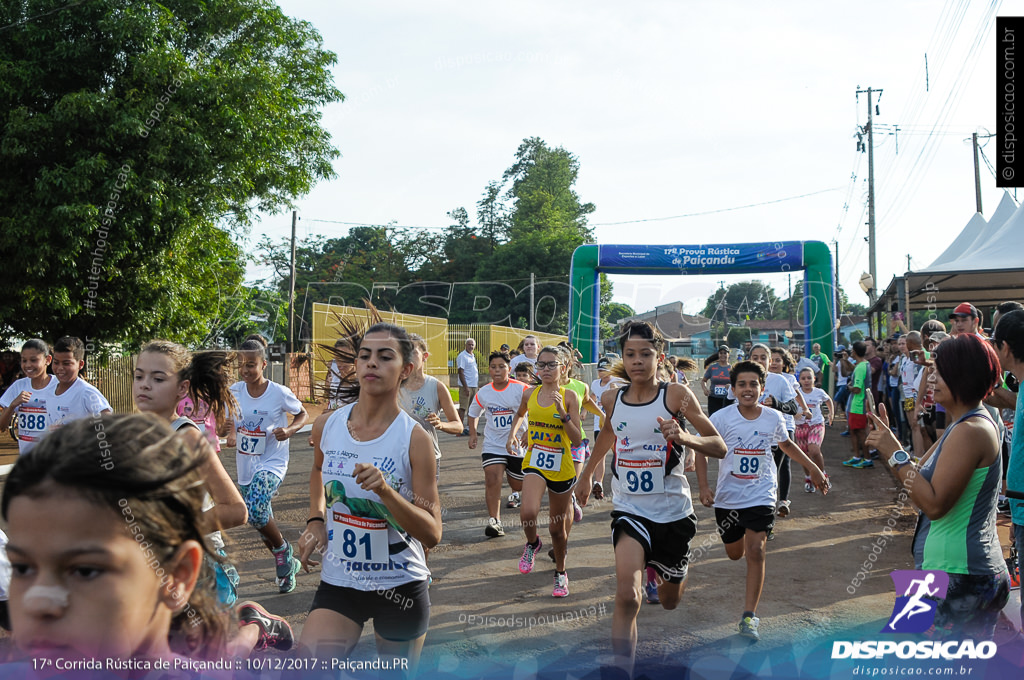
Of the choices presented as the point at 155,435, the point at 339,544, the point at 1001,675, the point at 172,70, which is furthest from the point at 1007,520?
the point at 172,70

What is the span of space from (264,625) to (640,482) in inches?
112

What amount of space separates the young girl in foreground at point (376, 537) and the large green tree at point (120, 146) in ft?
39.5

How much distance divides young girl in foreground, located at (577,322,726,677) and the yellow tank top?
1665 millimetres

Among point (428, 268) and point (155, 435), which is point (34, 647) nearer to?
point (155, 435)

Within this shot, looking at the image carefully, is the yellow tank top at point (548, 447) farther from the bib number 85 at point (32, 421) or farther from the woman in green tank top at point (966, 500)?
the bib number 85 at point (32, 421)

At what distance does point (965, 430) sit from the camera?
3.23m

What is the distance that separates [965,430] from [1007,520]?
6.04 m

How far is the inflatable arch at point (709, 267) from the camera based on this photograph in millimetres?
18000

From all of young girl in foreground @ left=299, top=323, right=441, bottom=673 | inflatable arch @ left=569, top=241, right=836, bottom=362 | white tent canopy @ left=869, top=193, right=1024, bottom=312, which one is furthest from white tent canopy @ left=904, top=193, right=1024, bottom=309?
young girl in foreground @ left=299, top=323, right=441, bottom=673

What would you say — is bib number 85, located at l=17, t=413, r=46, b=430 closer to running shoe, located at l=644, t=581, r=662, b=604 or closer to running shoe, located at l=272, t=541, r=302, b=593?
running shoe, located at l=272, t=541, r=302, b=593

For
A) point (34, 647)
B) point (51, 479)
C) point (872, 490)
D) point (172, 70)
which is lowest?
point (872, 490)

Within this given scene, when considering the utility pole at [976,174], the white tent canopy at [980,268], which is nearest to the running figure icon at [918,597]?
the white tent canopy at [980,268]

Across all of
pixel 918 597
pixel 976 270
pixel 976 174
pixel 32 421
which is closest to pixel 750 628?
pixel 918 597

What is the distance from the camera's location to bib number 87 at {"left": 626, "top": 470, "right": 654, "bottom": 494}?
4582 millimetres
